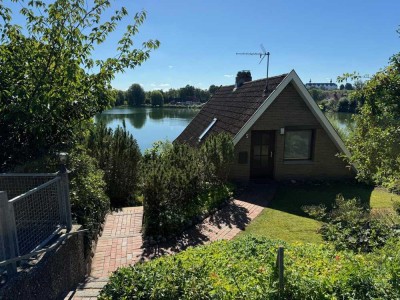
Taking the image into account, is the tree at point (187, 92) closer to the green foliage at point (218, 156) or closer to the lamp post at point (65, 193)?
the green foliage at point (218, 156)

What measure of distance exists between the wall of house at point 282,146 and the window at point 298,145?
0.29 meters

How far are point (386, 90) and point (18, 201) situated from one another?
530cm

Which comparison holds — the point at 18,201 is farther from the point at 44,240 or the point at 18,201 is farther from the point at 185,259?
the point at 185,259

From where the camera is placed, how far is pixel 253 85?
51.1 ft

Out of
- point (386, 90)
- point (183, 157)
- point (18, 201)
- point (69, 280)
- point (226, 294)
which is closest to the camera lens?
point (226, 294)

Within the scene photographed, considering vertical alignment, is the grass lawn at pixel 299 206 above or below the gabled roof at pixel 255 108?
below

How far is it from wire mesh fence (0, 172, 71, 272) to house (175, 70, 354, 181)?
838cm

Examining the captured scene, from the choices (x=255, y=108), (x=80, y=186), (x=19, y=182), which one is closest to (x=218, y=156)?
(x=255, y=108)

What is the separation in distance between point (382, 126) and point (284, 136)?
8.28 meters

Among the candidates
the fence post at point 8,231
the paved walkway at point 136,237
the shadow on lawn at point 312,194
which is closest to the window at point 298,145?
the shadow on lawn at point 312,194

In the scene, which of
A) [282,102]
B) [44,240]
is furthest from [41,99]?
[282,102]

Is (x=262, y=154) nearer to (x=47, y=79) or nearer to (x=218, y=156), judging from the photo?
(x=218, y=156)

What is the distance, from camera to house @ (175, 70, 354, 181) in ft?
41.8

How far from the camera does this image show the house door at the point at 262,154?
523 inches
